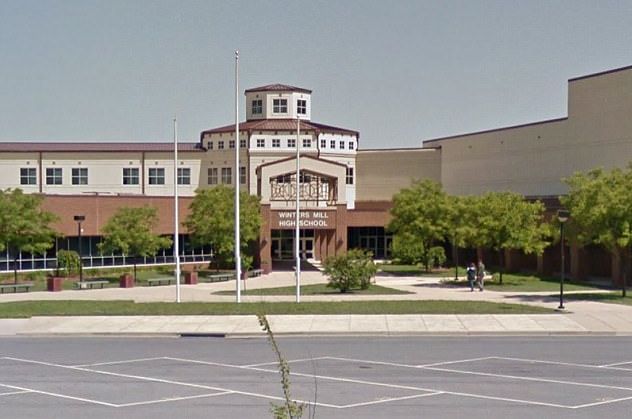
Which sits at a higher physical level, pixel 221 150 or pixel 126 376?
pixel 221 150

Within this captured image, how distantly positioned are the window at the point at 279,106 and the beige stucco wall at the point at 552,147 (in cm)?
1392

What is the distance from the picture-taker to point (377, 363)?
23.0 metres

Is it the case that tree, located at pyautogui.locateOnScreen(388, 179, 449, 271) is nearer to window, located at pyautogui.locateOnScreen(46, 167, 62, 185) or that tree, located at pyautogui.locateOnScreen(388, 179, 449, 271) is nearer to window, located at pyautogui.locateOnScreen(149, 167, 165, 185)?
window, located at pyautogui.locateOnScreen(149, 167, 165, 185)

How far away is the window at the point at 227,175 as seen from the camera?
83.1 m

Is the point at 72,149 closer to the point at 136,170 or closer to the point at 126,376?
the point at 136,170

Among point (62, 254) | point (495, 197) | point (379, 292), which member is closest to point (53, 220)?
point (62, 254)

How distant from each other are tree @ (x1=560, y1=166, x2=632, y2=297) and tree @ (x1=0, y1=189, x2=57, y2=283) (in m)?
26.1

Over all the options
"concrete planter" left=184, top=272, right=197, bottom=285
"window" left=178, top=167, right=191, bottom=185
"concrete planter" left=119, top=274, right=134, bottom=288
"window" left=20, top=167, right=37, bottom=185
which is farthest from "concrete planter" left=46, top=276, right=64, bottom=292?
"window" left=178, top=167, right=191, bottom=185

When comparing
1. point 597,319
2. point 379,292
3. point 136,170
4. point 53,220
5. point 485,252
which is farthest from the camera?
point 136,170

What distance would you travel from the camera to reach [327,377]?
2066cm

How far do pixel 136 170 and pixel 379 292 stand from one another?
132ft

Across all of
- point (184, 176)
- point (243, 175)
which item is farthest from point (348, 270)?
point (184, 176)

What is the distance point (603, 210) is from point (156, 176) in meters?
49.2

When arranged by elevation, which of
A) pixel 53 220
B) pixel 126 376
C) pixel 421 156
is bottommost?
pixel 126 376
